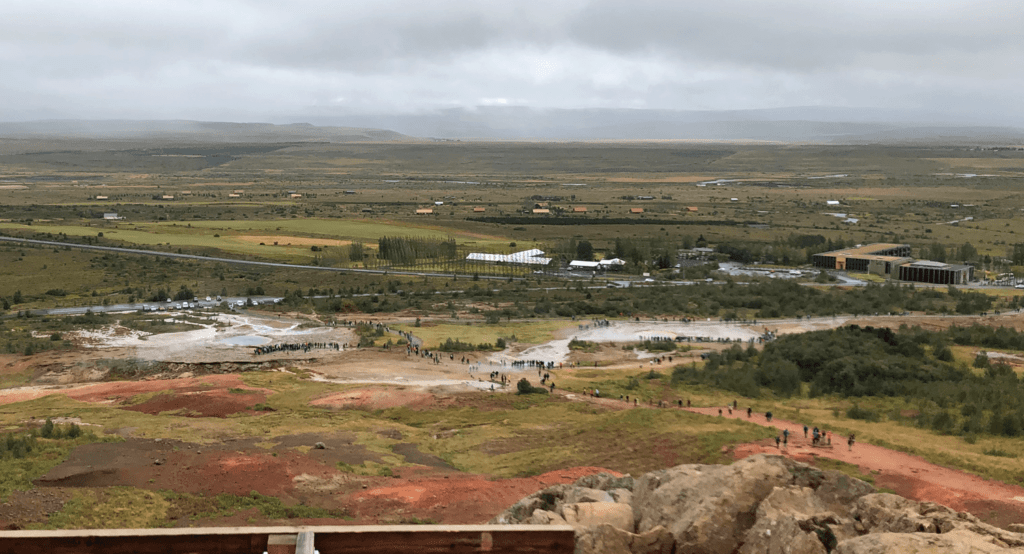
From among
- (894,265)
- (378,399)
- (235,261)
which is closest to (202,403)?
(378,399)

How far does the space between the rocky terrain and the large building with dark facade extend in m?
57.3

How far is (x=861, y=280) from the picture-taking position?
69.9 metres

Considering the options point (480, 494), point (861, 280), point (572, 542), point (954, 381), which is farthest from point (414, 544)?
A: point (861, 280)

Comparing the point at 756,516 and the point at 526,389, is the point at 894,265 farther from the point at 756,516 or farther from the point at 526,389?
the point at 756,516

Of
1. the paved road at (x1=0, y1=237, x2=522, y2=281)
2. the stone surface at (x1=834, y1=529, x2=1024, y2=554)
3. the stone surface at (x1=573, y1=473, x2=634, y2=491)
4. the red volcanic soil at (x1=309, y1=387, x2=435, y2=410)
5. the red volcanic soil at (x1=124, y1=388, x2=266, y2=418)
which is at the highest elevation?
the stone surface at (x1=834, y1=529, x2=1024, y2=554)

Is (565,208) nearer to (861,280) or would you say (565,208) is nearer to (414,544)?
(861,280)

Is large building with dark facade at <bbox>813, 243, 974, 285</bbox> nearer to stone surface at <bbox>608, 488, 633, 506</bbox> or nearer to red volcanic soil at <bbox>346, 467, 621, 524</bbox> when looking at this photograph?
red volcanic soil at <bbox>346, 467, 621, 524</bbox>

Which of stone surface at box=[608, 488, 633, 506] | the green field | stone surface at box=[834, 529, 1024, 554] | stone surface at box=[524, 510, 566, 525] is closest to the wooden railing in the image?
stone surface at box=[524, 510, 566, 525]

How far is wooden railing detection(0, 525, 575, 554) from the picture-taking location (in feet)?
41.1

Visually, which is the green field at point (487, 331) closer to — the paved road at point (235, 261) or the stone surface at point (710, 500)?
the paved road at point (235, 261)

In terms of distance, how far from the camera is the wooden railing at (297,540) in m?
12.5

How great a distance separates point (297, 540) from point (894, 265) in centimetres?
6787

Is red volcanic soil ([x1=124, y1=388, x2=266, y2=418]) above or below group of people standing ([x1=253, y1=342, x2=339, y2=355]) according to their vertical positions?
above

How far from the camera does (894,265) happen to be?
234 feet
